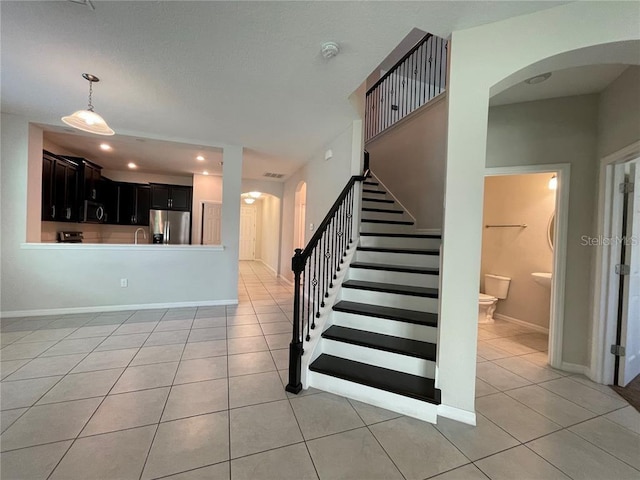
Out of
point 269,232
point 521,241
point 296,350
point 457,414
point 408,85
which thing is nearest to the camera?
point 457,414

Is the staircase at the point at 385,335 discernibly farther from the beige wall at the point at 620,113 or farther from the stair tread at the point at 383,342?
the beige wall at the point at 620,113

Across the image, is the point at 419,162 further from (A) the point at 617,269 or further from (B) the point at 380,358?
(B) the point at 380,358

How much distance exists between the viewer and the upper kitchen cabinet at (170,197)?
6.01 m

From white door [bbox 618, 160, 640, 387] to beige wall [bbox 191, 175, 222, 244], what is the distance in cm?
682

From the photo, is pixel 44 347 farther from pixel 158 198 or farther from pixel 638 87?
pixel 638 87

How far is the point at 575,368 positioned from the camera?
256cm

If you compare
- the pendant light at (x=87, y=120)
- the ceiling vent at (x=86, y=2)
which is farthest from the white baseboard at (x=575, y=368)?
the pendant light at (x=87, y=120)

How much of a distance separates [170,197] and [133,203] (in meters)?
0.74

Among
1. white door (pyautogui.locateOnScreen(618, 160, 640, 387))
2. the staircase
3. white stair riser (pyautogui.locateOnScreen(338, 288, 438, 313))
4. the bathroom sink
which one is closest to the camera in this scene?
the staircase

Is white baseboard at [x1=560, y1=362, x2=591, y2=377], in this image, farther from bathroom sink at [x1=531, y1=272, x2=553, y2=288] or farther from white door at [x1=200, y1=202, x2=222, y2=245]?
white door at [x1=200, y1=202, x2=222, y2=245]

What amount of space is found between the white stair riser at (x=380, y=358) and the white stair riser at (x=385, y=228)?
185 centimetres

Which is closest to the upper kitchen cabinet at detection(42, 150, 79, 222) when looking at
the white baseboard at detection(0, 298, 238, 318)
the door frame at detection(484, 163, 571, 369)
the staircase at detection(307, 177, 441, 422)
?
the white baseboard at detection(0, 298, 238, 318)

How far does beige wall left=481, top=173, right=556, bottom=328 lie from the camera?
3.77m

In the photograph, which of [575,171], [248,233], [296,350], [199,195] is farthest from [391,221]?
[248,233]
